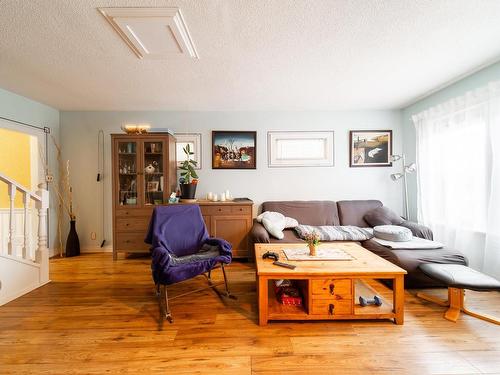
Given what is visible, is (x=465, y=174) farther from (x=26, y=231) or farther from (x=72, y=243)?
(x=72, y=243)

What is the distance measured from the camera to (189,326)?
1863 millimetres

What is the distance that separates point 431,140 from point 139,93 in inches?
156

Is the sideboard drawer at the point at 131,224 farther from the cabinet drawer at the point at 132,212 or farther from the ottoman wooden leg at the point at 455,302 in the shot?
the ottoman wooden leg at the point at 455,302

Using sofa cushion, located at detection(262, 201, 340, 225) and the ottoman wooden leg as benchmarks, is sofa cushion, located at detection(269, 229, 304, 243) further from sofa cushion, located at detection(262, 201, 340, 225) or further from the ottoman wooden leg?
the ottoman wooden leg

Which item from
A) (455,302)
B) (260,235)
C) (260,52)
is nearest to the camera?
(455,302)

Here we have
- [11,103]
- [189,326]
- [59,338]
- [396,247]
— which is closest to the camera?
[59,338]

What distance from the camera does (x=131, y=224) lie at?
3.47 m

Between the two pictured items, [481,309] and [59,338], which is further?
[481,309]

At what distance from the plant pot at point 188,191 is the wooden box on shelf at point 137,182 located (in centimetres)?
20

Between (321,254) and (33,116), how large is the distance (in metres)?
4.29

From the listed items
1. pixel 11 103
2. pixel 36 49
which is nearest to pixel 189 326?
pixel 36 49

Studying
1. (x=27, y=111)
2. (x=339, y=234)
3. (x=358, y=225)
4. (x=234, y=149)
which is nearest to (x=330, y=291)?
(x=339, y=234)

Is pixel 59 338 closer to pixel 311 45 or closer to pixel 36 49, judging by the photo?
pixel 36 49

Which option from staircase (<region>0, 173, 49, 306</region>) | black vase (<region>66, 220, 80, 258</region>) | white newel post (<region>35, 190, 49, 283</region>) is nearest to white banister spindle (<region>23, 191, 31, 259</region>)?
staircase (<region>0, 173, 49, 306</region>)
